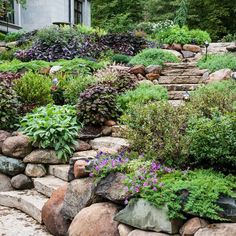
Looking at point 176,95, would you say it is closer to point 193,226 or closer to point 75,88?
point 75,88

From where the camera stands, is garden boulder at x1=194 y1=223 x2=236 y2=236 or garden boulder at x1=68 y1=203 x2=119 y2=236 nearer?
garden boulder at x1=194 y1=223 x2=236 y2=236

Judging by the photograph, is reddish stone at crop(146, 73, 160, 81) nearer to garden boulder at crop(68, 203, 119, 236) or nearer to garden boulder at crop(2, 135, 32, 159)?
garden boulder at crop(2, 135, 32, 159)

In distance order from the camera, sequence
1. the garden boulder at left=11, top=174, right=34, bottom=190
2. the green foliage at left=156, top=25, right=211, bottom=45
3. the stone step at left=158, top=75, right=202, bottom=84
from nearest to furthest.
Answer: the garden boulder at left=11, top=174, right=34, bottom=190 → the stone step at left=158, top=75, right=202, bottom=84 → the green foliage at left=156, top=25, right=211, bottom=45

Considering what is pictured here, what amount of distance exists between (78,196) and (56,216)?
46 centimetres

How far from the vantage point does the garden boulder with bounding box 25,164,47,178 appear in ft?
17.7

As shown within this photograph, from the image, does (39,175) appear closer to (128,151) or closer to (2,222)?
(2,222)

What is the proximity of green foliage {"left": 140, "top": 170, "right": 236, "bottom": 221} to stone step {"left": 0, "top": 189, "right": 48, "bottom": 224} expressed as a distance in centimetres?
189

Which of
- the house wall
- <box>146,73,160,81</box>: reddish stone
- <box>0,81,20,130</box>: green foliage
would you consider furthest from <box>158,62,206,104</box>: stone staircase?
the house wall

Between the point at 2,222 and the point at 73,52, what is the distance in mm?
8092

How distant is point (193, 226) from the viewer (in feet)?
9.45

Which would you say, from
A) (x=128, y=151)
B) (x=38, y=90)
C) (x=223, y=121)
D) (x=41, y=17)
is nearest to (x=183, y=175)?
(x=223, y=121)

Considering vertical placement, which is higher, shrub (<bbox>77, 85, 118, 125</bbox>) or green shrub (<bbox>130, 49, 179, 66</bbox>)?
green shrub (<bbox>130, 49, 179, 66</bbox>)

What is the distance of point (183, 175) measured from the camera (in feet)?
11.0

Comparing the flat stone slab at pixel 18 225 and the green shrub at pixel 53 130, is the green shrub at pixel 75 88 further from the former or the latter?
the flat stone slab at pixel 18 225
